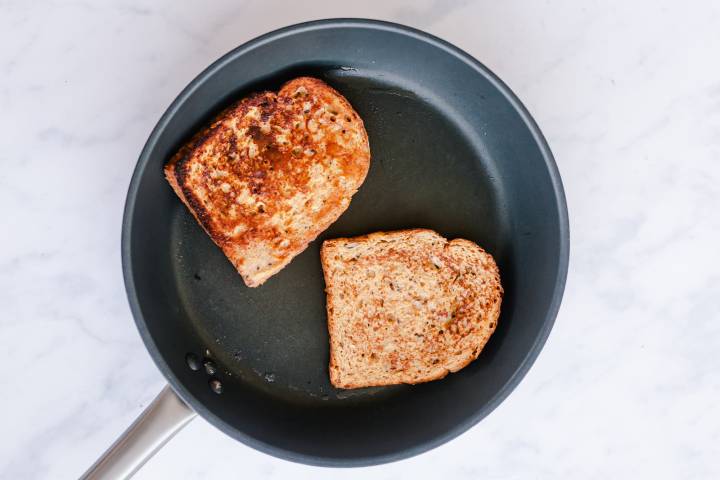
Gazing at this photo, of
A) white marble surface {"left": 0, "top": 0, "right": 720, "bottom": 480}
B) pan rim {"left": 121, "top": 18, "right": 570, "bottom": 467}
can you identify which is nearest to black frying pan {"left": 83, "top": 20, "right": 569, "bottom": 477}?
pan rim {"left": 121, "top": 18, "right": 570, "bottom": 467}

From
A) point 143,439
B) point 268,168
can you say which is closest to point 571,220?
point 268,168

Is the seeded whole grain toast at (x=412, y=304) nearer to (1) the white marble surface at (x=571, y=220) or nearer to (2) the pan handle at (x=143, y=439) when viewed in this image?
(1) the white marble surface at (x=571, y=220)

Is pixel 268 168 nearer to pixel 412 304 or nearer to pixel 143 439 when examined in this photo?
pixel 412 304

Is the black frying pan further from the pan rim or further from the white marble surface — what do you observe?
the white marble surface

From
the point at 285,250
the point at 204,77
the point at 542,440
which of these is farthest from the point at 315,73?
the point at 542,440

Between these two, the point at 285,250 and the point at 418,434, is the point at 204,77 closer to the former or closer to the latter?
the point at 285,250

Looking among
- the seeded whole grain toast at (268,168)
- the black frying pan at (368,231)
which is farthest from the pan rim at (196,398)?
the seeded whole grain toast at (268,168)
